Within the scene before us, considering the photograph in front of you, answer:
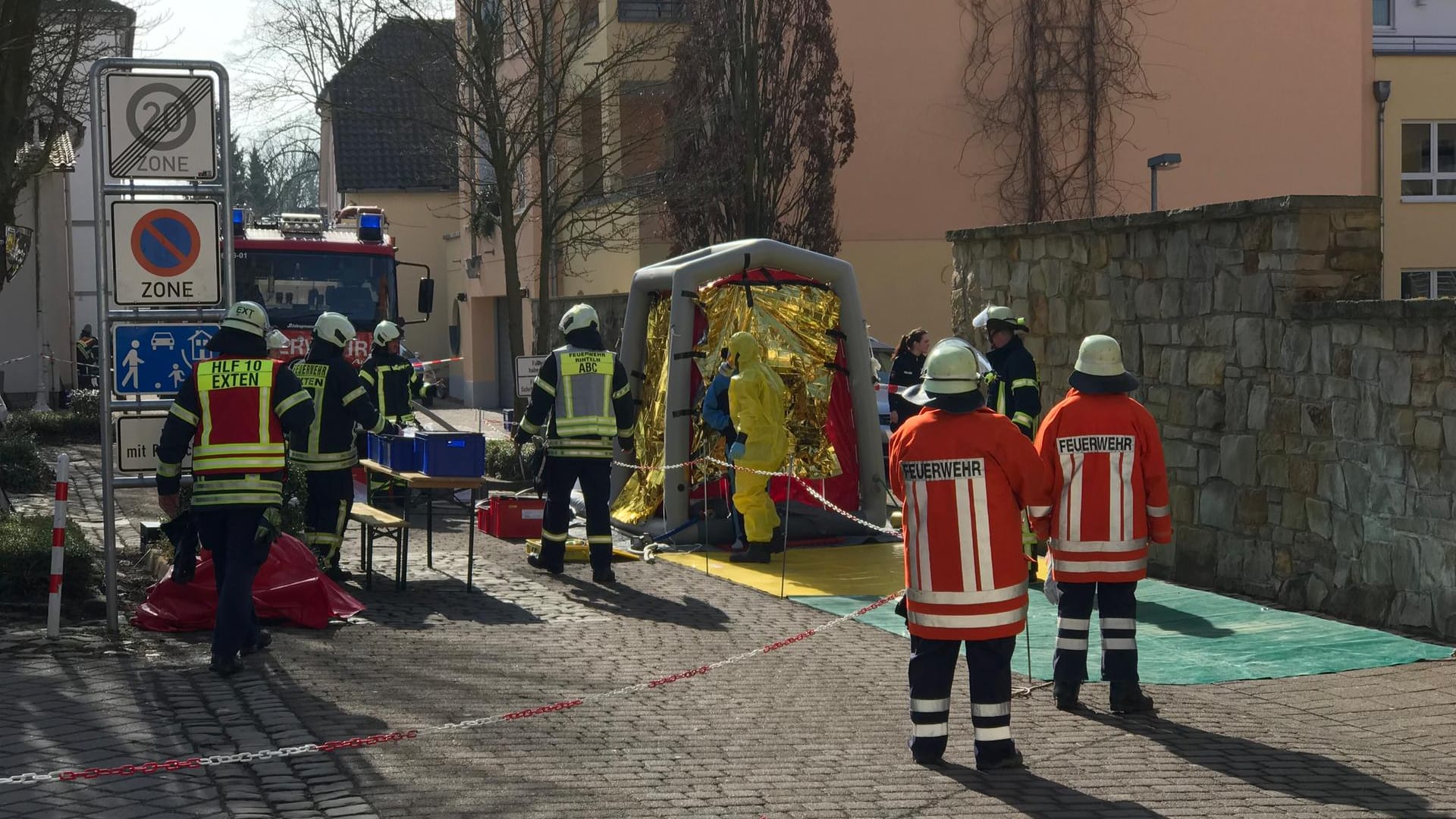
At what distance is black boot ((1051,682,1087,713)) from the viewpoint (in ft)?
26.1

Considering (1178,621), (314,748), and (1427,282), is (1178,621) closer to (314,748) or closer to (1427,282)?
(314,748)

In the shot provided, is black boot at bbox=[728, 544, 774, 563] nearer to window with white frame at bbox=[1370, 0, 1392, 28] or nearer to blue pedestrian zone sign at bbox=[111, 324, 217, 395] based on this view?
blue pedestrian zone sign at bbox=[111, 324, 217, 395]

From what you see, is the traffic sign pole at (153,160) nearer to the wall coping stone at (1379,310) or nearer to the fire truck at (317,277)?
the wall coping stone at (1379,310)

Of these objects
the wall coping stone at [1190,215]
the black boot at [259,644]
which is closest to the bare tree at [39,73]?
the black boot at [259,644]

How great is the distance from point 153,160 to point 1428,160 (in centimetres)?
2893

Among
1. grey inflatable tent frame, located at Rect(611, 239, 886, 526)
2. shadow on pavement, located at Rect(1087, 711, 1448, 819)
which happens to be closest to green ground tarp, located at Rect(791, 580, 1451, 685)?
shadow on pavement, located at Rect(1087, 711, 1448, 819)

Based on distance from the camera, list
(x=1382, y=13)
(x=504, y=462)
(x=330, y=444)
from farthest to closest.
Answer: (x=1382, y=13) → (x=504, y=462) → (x=330, y=444)

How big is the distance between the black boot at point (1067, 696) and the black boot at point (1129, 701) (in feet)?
0.61

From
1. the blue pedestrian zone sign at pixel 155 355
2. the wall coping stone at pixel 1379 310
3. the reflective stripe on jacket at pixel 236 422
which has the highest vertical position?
the wall coping stone at pixel 1379 310

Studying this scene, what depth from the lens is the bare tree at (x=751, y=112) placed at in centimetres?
2391

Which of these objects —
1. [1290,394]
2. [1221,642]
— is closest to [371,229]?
[1290,394]

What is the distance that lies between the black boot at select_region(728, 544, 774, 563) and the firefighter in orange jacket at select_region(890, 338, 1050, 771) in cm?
649

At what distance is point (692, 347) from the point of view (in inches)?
565

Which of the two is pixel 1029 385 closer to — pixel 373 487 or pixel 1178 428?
pixel 1178 428
